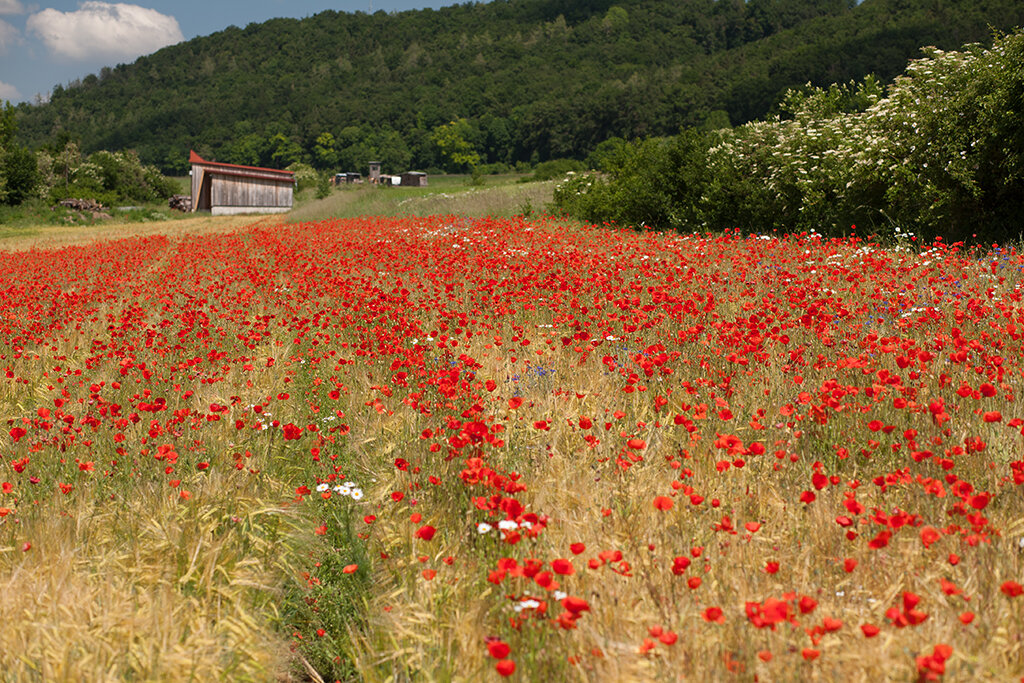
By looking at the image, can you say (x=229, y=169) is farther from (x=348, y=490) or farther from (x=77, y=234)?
(x=348, y=490)

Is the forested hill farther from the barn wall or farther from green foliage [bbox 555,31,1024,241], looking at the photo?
green foliage [bbox 555,31,1024,241]

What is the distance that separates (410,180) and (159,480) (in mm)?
82443

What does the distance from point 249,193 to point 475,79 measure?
4633 inches

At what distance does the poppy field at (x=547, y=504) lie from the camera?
2.35 m

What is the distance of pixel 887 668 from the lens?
208 cm

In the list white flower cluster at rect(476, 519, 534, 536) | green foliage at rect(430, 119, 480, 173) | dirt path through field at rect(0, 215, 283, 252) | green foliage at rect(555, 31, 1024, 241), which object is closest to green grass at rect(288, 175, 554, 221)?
dirt path through field at rect(0, 215, 283, 252)

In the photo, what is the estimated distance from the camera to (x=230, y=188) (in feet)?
159

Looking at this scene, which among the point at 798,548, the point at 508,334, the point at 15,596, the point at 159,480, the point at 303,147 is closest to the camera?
the point at 15,596

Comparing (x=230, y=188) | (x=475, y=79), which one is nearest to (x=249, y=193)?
(x=230, y=188)

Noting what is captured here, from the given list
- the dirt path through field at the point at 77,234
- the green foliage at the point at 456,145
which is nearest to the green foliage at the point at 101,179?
the dirt path through field at the point at 77,234

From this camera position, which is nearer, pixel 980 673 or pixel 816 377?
pixel 980 673

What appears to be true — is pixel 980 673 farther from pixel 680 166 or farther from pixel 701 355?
pixel 680 166

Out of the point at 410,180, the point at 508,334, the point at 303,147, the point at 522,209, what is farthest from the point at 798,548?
the point at 303,147

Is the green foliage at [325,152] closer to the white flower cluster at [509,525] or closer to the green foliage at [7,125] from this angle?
the green foliage at [7,125]
